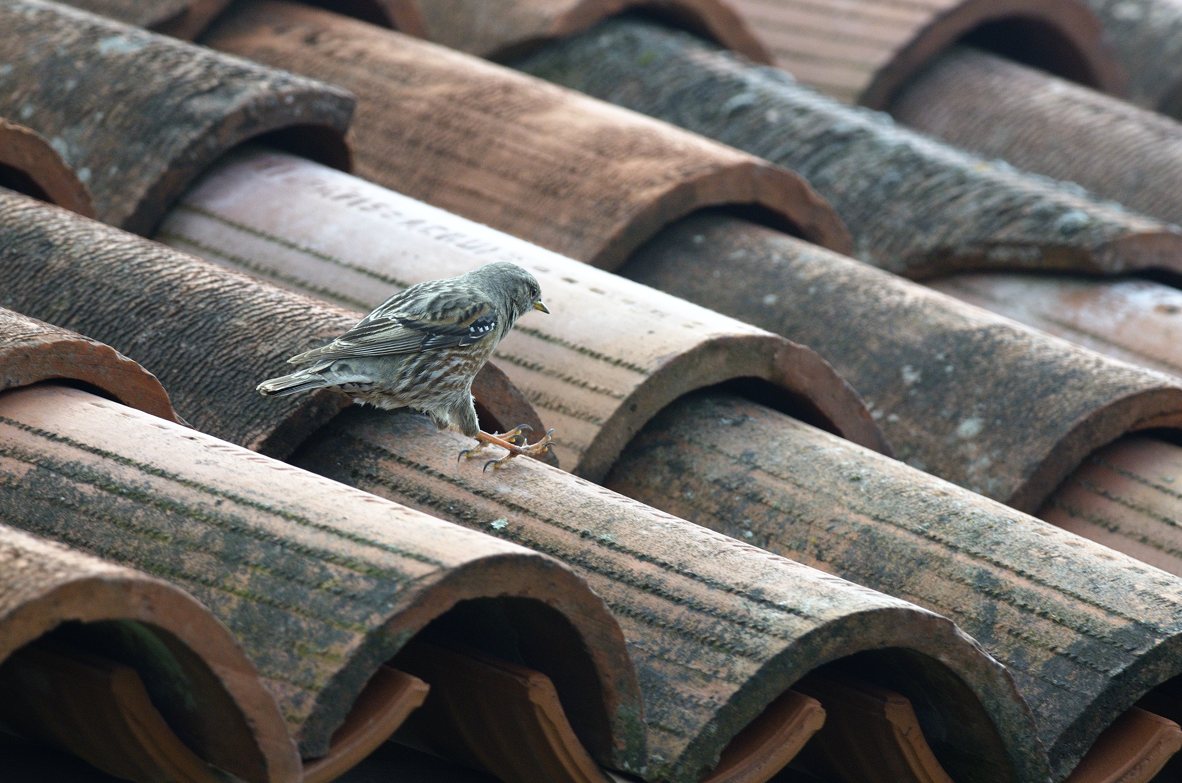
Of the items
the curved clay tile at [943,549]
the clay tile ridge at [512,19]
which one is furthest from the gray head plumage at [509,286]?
the clay tile ridge at [512,19]

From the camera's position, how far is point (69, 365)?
2912 mm

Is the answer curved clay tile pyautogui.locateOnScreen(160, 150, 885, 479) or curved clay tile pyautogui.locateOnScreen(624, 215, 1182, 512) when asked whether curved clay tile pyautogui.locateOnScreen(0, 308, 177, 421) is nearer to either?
curved clay tile pyautogui.locateOnScreen(160, 150, 885, 479)

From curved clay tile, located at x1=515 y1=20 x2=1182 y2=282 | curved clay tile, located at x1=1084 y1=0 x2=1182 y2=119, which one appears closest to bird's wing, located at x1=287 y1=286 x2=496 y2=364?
curved clay tile, located at x1=515 y1=20 x2=1182 y2=282

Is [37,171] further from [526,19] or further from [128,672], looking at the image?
[526,19]

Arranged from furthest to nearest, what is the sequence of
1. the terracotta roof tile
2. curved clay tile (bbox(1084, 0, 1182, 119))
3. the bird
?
curved clay tile (bbox(1084, 0, 1182, 119))
the bird
the terracotta roof tile

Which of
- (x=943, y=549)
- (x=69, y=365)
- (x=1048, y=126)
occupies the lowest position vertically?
(x=943, y=549)

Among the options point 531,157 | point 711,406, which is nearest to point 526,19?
point 531,157

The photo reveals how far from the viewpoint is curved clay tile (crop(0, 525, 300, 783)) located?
2088 mm

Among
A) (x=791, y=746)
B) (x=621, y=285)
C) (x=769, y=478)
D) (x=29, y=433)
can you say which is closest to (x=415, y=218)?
(x=621, y=285)

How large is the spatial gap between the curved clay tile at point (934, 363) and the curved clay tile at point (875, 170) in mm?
586

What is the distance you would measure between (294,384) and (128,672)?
84 centimetres

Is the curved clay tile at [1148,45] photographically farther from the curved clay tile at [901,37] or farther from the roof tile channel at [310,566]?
the roof tile channel at [310,566]

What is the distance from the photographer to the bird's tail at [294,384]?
3.09 metres

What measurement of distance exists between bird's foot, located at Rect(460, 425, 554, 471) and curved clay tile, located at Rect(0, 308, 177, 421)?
0.53 m
